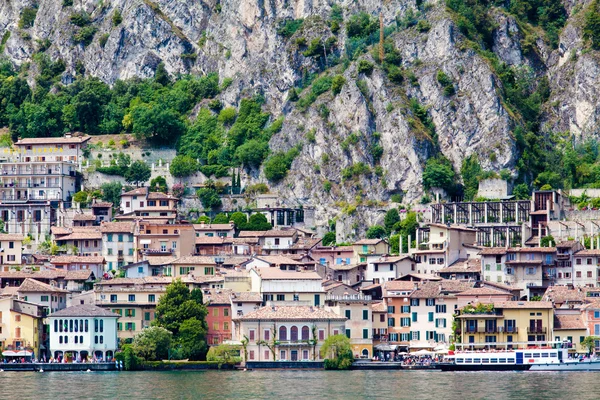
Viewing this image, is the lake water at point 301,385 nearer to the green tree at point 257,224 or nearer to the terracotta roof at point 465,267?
the terracotta roof at point 465,267

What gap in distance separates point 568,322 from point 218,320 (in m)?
26.3

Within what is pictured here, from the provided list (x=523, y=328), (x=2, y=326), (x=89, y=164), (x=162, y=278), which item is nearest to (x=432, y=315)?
(x=523, y=328)

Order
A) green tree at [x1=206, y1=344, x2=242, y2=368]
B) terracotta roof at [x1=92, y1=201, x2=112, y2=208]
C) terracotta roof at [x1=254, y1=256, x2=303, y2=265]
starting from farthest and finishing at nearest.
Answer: terracotta roof at [x1=92, y1=201, x2=112, y2=208], terracotta roof at [x1=254, y1=256, x2=303, y2=265], green tree at [x1=206, y1=344, x2=242, y2=368]

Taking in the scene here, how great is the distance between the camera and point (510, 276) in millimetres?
146375

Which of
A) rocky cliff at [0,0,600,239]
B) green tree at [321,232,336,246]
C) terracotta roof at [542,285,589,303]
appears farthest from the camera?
rocky cliff at [0,0,600,239]

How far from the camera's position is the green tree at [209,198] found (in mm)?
177375

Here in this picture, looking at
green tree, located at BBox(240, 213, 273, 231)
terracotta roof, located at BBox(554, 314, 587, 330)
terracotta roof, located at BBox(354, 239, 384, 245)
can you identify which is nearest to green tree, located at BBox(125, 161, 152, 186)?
green tree, located at BBox(240, 213, 273, 231)

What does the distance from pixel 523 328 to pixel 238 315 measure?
70.1ft

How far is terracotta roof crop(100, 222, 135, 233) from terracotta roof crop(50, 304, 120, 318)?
25.8m

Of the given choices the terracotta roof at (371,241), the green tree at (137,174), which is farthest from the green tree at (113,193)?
the terracotta roof at (371,241)

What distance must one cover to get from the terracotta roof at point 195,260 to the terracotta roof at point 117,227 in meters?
9.75

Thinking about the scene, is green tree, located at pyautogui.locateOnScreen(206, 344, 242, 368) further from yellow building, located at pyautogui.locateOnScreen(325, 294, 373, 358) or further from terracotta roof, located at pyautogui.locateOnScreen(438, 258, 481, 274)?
terracotta roof, located at pyautogui.locateOnScreen(438, 258, 481, 274)

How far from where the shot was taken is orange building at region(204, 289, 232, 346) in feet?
443

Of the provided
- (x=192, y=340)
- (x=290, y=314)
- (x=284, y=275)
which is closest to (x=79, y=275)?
(x=284, y=275)
